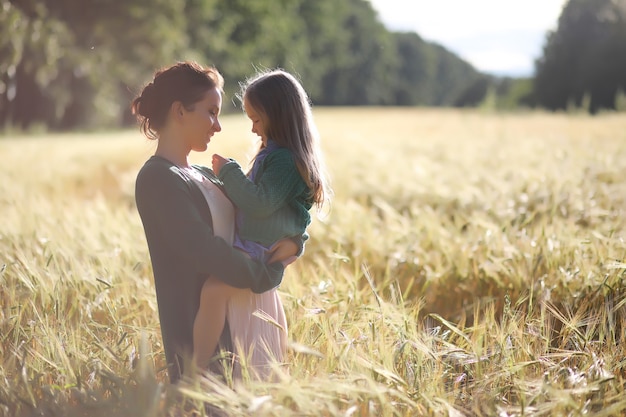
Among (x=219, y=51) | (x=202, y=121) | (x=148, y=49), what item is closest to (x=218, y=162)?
(x=202, y=121)

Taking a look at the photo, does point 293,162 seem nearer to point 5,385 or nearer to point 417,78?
point 5,385

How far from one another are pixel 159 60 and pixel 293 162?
17.1 metres

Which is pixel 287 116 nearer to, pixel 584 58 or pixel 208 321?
pixel 208 321

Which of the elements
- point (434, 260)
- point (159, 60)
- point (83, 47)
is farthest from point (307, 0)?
point (434, 260)

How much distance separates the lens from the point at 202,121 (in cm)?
197

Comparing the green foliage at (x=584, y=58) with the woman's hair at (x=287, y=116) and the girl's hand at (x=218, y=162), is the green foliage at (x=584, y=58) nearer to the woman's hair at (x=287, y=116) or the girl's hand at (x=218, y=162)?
the woman's hair at (x=287, y=116)

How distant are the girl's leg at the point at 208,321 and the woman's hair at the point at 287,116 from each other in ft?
1.43

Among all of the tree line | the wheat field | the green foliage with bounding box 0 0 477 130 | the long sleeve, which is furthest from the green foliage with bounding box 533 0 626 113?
the long sleeve

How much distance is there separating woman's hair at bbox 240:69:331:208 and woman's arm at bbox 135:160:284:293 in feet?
1.09

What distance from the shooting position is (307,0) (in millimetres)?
36688

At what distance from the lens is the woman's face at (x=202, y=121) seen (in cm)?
196

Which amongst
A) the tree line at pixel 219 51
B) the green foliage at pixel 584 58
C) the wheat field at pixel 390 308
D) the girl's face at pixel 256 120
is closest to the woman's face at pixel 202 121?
the girl's face at pixel 256 120

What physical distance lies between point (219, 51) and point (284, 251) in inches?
1001

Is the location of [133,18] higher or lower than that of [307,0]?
lower
